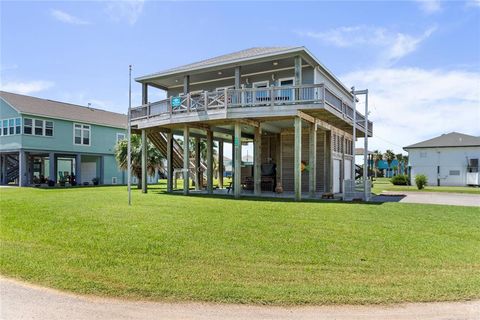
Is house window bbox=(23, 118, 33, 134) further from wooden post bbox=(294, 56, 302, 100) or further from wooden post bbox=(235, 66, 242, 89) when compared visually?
wooden post bbox=(294, 56, 302, 100)

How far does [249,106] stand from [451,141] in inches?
1239

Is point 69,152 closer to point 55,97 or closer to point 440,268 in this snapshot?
point 55,97

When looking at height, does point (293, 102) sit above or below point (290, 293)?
above

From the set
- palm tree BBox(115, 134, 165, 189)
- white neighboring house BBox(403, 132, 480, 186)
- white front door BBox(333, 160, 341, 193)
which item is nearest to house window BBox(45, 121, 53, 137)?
palm tree BBox(115, 134, 165, 189)


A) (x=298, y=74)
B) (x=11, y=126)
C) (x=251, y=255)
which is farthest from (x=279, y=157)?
(x=11, y=126)

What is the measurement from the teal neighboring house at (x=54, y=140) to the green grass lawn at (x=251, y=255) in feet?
67.3

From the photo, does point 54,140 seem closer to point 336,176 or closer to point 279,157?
point 279,157

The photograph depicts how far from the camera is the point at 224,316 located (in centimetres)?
387

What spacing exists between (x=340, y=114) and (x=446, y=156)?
1039 inches

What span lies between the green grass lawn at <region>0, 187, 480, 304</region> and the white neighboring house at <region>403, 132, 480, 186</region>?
30.1 m

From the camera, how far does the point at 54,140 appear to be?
29078 millimetres

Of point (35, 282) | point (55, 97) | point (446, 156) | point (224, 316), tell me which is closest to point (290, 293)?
point (224, 316)

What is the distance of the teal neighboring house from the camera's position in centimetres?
2747

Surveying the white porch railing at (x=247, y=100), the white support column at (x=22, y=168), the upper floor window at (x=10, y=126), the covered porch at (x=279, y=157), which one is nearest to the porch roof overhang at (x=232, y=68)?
the white porch railing at (x=247, y=100)
